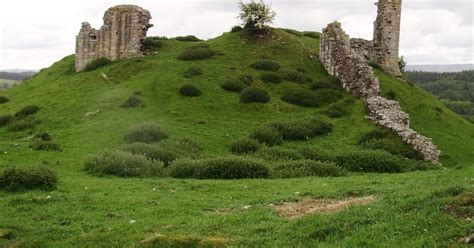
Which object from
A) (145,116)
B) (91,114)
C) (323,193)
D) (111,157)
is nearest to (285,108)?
(145,116)

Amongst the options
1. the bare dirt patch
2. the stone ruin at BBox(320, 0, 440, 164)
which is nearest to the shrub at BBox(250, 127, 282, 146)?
the stone ruin at BBox(320, 0, 440, 164)

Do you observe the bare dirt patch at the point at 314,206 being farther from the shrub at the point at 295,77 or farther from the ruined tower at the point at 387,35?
the ruined tower at the point at 387,35

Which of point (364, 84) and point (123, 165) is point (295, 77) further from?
point (123, 165)

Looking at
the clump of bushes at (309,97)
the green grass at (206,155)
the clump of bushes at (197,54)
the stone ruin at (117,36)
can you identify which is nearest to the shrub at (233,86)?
the green grass at (206,155)

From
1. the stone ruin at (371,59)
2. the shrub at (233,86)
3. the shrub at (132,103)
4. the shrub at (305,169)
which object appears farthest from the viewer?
the shrub at (233,86)

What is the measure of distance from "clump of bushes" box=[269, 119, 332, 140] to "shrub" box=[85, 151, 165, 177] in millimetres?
9630

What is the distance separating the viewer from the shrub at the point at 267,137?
2814 centimetres

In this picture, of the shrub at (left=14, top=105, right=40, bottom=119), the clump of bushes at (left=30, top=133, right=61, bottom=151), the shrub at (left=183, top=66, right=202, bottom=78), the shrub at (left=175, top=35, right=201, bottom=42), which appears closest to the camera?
the clump of bushes at (left=30, top=133, right=61, bottom=151)

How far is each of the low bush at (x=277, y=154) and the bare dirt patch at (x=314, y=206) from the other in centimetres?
938

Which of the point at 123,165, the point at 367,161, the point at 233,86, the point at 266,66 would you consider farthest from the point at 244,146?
the point at 266,66

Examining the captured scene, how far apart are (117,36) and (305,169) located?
1103 inches

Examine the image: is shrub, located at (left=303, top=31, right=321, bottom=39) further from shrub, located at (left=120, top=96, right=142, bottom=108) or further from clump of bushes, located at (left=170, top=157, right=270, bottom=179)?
clump of bushes, located at (left=170, top=157, right=270, bottom=179)

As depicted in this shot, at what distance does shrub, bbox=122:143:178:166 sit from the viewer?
23.8m

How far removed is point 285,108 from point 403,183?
57.3ft
